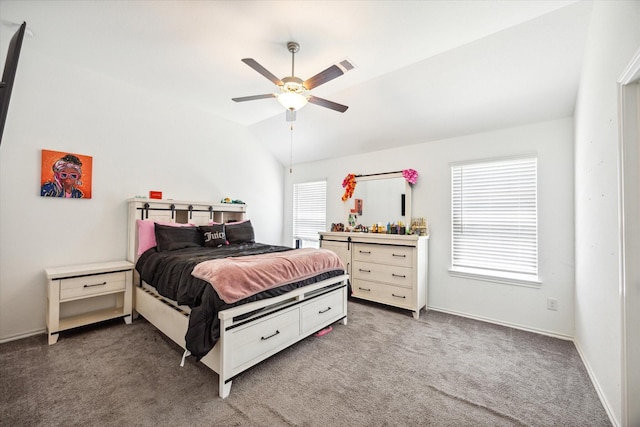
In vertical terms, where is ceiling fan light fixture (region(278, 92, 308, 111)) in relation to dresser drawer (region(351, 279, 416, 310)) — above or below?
above

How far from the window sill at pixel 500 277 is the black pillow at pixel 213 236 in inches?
117

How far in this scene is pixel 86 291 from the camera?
2.60 metres

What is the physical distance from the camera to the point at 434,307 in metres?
3.50

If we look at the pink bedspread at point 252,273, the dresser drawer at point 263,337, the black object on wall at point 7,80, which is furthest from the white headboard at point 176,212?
the black object on wall at point 7,80

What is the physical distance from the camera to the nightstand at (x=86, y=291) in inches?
96.6

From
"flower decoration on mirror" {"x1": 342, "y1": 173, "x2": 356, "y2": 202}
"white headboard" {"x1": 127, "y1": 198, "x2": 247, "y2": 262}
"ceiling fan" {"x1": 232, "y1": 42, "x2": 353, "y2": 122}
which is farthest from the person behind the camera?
"flower decoration on mirror" {"x1": 342, "y1": 173, "x2": 356, "y2": 202}

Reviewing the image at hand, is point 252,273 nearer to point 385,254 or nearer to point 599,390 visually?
point 385,254

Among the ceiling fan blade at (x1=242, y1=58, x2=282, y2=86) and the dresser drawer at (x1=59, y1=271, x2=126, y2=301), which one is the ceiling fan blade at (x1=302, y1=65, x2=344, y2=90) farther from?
the dresser drawer at (x1=59, y1=271, x2=126, y2=301)

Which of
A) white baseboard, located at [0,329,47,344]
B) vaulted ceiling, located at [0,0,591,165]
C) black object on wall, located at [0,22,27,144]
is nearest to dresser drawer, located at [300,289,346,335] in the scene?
black object on wall, located at [0,22,27,144]

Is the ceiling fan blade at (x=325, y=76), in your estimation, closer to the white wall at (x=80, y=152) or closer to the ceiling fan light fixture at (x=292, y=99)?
the ceiling fan light fixture at (x=292, y=99)

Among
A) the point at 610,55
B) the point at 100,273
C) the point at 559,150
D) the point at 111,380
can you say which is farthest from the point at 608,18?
the point at 100,273

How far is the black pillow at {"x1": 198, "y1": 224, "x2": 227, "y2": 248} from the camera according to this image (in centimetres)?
327

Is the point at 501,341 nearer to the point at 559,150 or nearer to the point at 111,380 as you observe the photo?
the point at 559,150

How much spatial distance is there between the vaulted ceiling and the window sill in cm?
173
